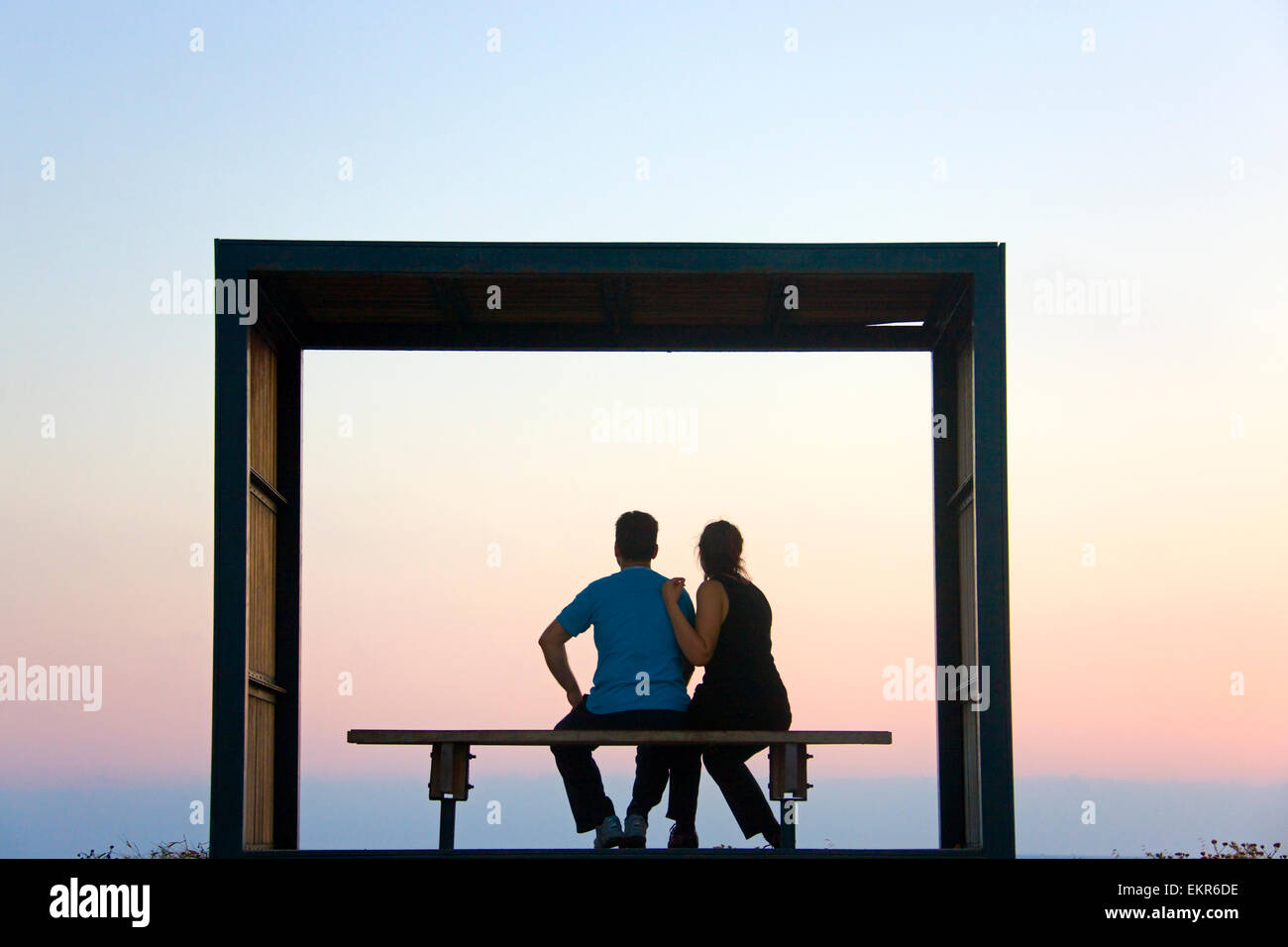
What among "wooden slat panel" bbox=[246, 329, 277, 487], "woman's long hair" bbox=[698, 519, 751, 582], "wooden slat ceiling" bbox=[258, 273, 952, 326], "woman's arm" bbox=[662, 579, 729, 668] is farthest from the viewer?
"wooden slat panel" bbox=[246, 329, 277, 487]

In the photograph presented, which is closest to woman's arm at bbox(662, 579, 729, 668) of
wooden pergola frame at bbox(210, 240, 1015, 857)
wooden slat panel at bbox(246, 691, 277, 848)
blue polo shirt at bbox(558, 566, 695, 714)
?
blue polo shirt at bbox(558, 566, 695, 714)

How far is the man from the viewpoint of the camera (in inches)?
299

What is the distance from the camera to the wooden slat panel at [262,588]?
840 centimetres

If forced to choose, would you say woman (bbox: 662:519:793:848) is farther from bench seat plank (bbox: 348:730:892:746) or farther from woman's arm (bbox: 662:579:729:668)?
bench seat plank (bbox: 348:730:892:746)

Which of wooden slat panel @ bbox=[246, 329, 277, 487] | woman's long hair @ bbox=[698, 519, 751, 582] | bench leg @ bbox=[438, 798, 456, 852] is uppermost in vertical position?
wooden slat panel @ bbox=[246, 329, 277, 487]

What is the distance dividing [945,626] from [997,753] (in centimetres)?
173

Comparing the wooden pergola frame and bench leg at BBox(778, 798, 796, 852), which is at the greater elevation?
the wooden pergola frame

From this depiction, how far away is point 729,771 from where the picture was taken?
762cm

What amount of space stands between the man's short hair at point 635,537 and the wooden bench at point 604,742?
0.92 metres

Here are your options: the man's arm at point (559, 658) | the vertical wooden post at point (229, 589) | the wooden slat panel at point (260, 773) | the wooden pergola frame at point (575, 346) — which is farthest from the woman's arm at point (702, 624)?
the wooden slat panel at point (260, 773)

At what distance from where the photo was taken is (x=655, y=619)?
7703 mm

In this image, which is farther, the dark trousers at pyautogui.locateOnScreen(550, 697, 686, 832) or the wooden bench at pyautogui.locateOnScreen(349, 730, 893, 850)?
the dark trousers at pyautogui.locateOnScreen(550, 697, 686, 832)

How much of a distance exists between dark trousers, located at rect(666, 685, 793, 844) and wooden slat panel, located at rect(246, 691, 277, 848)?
206 cm
